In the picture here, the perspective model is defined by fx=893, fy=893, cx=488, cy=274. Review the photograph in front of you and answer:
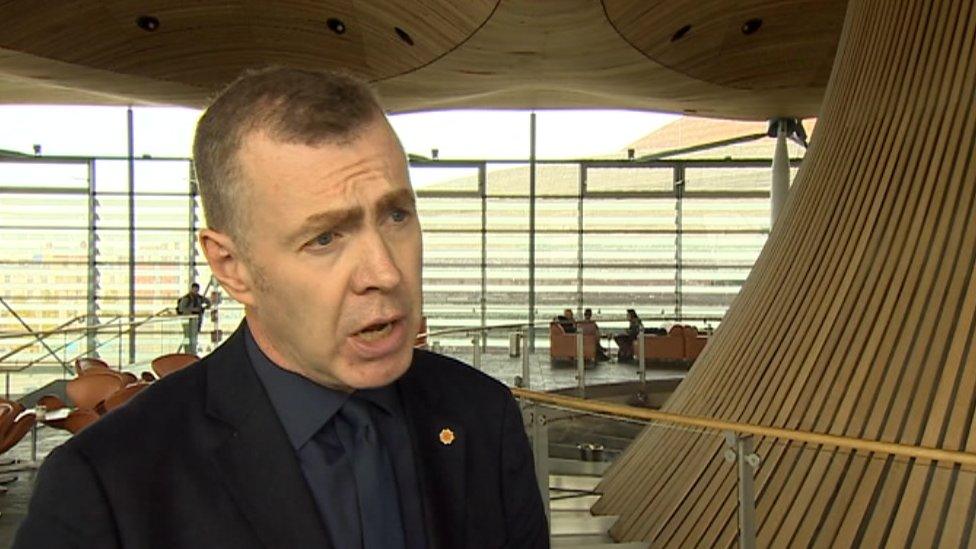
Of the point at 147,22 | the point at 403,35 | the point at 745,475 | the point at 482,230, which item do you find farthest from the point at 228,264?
the point at 482,230

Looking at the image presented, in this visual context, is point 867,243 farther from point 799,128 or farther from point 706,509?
point 799,128

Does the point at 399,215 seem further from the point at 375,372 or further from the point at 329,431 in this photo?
the point at 329,431

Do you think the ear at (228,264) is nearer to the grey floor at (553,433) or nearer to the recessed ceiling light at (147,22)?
the grey floor at (553,433)

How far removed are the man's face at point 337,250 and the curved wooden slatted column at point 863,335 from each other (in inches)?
107

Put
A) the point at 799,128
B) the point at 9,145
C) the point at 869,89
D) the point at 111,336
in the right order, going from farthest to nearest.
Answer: the point at 9,145
the point at 799,128
the point at 111,336
the point at 869,89

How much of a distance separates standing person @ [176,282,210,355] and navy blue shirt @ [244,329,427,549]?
10.1 m

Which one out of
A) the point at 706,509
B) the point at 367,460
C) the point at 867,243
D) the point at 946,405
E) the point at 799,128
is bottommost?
the point at 706,509

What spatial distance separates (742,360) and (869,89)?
5.25ft

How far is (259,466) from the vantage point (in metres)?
1.05

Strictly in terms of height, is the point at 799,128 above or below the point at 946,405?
above

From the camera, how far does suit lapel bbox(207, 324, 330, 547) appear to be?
1.02 meters

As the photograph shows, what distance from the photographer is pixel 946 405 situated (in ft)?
11.8

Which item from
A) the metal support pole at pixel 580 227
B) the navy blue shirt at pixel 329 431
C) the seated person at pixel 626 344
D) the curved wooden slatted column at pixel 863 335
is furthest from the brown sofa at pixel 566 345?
the navy blue shirt at pixel 329 431

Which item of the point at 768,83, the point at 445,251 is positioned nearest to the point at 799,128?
the point at 768,83
